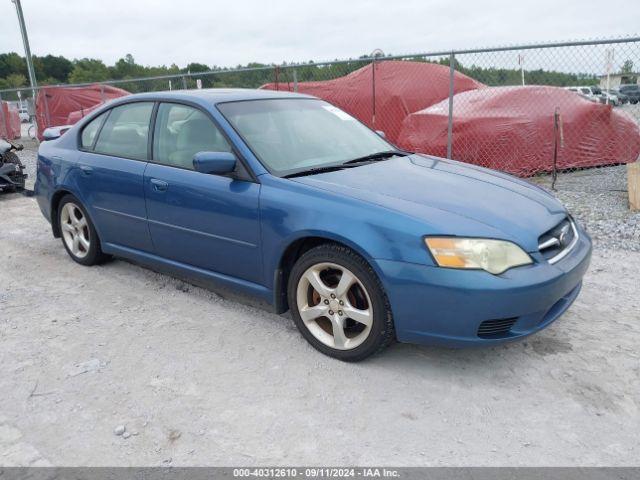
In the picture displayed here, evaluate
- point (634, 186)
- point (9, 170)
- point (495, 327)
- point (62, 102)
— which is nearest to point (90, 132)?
Result: point (495, 327)

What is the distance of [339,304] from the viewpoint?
10.1ft

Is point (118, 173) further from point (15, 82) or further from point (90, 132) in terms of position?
point (15, 82)

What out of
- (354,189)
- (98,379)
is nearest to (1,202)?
(98,379)

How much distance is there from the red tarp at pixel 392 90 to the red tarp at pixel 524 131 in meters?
1.54

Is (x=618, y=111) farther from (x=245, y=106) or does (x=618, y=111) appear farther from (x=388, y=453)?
(x=388, y=453)

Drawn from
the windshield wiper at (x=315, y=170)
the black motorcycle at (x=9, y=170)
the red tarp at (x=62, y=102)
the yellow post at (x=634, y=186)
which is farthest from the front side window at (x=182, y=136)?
the red tarp at (x=62, y=102)

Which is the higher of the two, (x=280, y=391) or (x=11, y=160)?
(x=11, y=160)

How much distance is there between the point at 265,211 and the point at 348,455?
1.49m

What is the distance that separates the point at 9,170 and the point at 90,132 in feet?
14.7

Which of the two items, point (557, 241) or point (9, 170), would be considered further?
point (9, 170)

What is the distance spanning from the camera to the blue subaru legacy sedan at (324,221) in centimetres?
275

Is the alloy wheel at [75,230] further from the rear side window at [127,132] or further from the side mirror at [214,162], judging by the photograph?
the side mirror at [214,162]

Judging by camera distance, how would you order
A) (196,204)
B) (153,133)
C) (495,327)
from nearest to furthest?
(495,327)
(196,204)
(153,133)

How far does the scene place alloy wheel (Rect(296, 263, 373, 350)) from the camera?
9.89 ft
